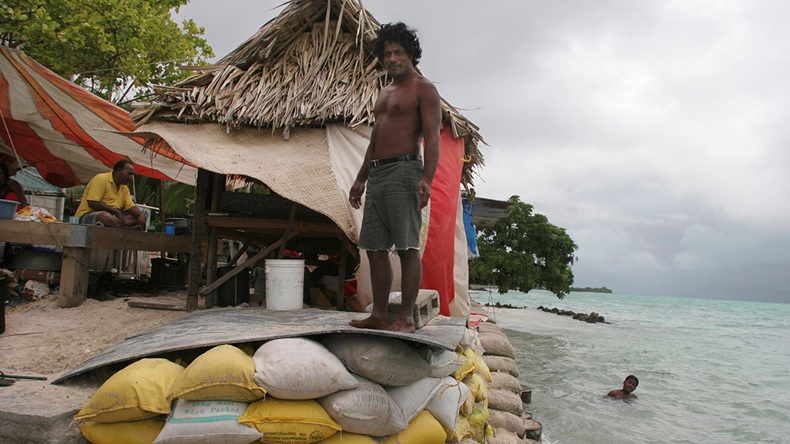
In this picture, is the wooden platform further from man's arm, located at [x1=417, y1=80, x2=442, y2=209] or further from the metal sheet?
man's arm, located at [x1=417, y1=80, x2=442, y2=209]

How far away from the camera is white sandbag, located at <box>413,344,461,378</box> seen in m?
3.36

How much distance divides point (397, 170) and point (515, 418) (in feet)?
9.57

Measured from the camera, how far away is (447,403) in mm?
3529

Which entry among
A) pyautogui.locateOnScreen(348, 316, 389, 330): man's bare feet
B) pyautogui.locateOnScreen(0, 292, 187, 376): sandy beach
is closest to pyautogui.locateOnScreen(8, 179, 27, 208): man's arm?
pyautogui.locateOnScreen(0, 292, 187, 376): sandy beach

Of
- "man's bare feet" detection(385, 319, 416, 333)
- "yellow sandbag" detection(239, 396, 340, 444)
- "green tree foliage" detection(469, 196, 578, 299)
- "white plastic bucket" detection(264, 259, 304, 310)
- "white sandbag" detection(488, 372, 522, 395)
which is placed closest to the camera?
"yellow sandbag" detection(239, 396, 340, 444)

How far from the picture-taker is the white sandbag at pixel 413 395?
3.18 meters

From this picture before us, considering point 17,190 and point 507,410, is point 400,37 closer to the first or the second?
point 507,410

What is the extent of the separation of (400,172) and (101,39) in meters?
8.64

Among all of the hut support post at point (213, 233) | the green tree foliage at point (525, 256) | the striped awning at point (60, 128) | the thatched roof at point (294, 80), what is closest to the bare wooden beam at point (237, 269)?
the hut support post at point (213, 233)

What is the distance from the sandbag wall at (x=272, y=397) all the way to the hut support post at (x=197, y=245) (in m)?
2.50

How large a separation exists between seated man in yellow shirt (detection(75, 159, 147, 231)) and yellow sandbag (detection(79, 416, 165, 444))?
13.1 feet

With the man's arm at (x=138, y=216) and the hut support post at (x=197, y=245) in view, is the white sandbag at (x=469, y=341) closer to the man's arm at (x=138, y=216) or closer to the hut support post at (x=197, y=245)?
the hut support post at (x=197, y=245)

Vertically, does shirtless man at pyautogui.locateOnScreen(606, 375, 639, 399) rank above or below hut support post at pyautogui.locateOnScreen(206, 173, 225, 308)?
below

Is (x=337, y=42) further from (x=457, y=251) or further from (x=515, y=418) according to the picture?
(x=515, y=418)
